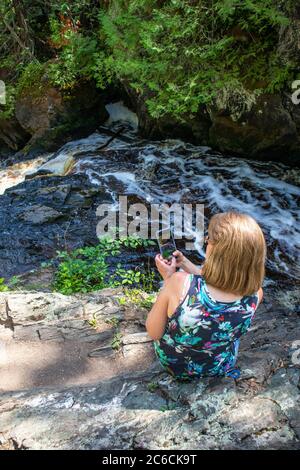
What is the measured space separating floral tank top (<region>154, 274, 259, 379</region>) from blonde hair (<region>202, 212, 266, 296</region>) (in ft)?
0.35

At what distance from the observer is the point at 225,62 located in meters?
7.45

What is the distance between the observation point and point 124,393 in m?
2.89

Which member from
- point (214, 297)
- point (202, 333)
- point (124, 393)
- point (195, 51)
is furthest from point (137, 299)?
point (195, 51)

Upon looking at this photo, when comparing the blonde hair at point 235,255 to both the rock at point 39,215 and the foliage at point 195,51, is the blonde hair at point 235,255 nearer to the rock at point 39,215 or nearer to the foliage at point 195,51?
the foliage at point 195,51

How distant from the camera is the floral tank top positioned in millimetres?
2430

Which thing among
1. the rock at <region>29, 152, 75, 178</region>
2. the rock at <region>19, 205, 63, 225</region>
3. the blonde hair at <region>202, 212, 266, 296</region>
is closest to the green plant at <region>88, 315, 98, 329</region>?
the blonde hair at <region>202, 212, 266, 296</region>

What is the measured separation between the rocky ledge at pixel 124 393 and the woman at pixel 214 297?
286 mm

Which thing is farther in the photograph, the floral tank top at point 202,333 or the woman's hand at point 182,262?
the woman's hand at point 182,262

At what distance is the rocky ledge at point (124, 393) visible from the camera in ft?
7.78

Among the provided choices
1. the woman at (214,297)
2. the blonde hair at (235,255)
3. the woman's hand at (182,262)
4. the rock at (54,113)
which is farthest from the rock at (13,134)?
the blonde hair at (235,255)
